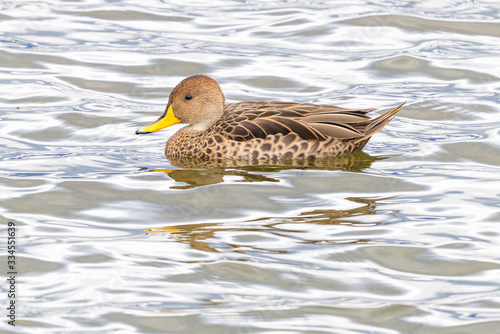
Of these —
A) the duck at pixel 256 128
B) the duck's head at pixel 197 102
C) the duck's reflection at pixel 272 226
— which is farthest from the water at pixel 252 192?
the duck's head at pixel 197 102

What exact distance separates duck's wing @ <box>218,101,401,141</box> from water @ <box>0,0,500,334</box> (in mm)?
347

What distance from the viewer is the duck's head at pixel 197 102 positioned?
9.62 meters

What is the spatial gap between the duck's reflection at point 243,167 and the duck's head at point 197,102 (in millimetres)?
484

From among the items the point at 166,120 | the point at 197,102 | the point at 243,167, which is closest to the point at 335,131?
the point at 243,167

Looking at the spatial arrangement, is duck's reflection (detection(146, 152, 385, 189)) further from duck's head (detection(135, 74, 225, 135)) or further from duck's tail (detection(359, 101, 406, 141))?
duck's head (detection(135, 74, 225, 135))

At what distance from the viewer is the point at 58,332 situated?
18.3 feet

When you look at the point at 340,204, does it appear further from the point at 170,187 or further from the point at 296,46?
the point at 296,46

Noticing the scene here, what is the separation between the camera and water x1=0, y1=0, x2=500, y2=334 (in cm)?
595

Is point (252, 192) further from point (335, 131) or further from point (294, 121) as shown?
point (335, 131)

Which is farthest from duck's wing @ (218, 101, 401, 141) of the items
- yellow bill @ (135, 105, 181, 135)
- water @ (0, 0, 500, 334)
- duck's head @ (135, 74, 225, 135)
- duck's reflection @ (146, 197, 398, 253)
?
duck's reflection @ (146, 197, 398, 253)

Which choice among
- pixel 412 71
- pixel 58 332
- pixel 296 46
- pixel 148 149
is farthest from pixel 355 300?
pixel 296 46

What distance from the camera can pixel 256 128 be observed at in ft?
30.4

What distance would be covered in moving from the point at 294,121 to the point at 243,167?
738mm

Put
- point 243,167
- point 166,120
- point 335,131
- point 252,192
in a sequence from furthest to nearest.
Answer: point 166,120 < point 335,131 < point 243,167 < point 252,192
